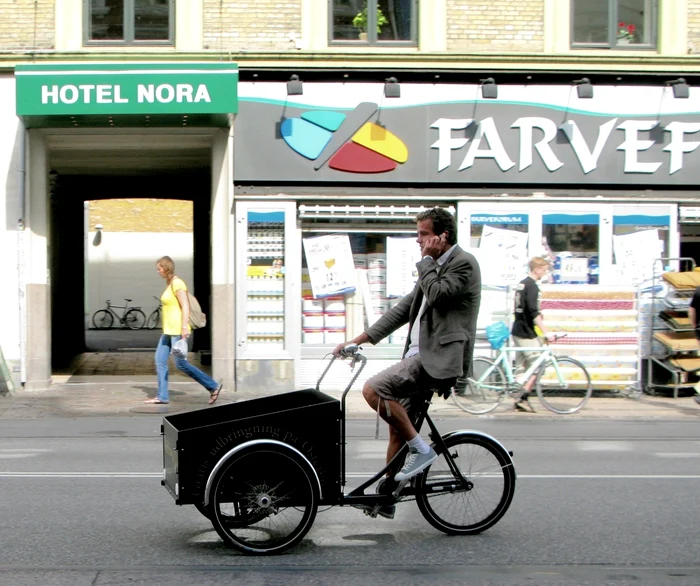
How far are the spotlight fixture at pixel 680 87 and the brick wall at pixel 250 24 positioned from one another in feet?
17.4

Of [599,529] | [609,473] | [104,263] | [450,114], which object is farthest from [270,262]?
[104,263]

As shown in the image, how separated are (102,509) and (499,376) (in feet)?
20.8

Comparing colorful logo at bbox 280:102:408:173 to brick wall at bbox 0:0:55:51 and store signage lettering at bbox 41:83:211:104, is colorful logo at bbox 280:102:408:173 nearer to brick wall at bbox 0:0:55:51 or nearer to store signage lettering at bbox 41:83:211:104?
store signage lettering at bbox 41:83:211:104

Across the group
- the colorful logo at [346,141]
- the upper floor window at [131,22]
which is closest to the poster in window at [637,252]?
the colorful logo at [346,141]

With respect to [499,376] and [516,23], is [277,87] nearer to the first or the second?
[516,23]

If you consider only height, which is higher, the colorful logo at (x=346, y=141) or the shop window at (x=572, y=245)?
the colorful logo at (x=346, y=141)

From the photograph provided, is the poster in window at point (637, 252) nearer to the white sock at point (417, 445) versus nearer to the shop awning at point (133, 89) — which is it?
the shop awning at point (133, 89)

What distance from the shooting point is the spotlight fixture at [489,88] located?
13.3m

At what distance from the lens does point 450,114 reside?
13406 millimetres

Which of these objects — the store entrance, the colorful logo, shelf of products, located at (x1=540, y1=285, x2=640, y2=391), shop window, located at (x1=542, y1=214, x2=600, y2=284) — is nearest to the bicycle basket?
shelf of products, located at (x1=540, y1=285, x2=640, y2=391)

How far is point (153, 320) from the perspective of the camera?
2838 centimetres

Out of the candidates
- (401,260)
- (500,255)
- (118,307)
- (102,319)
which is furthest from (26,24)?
(118,307)

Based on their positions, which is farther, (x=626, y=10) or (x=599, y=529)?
(x=626, y=10)

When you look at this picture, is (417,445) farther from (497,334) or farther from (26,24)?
(26,24)
